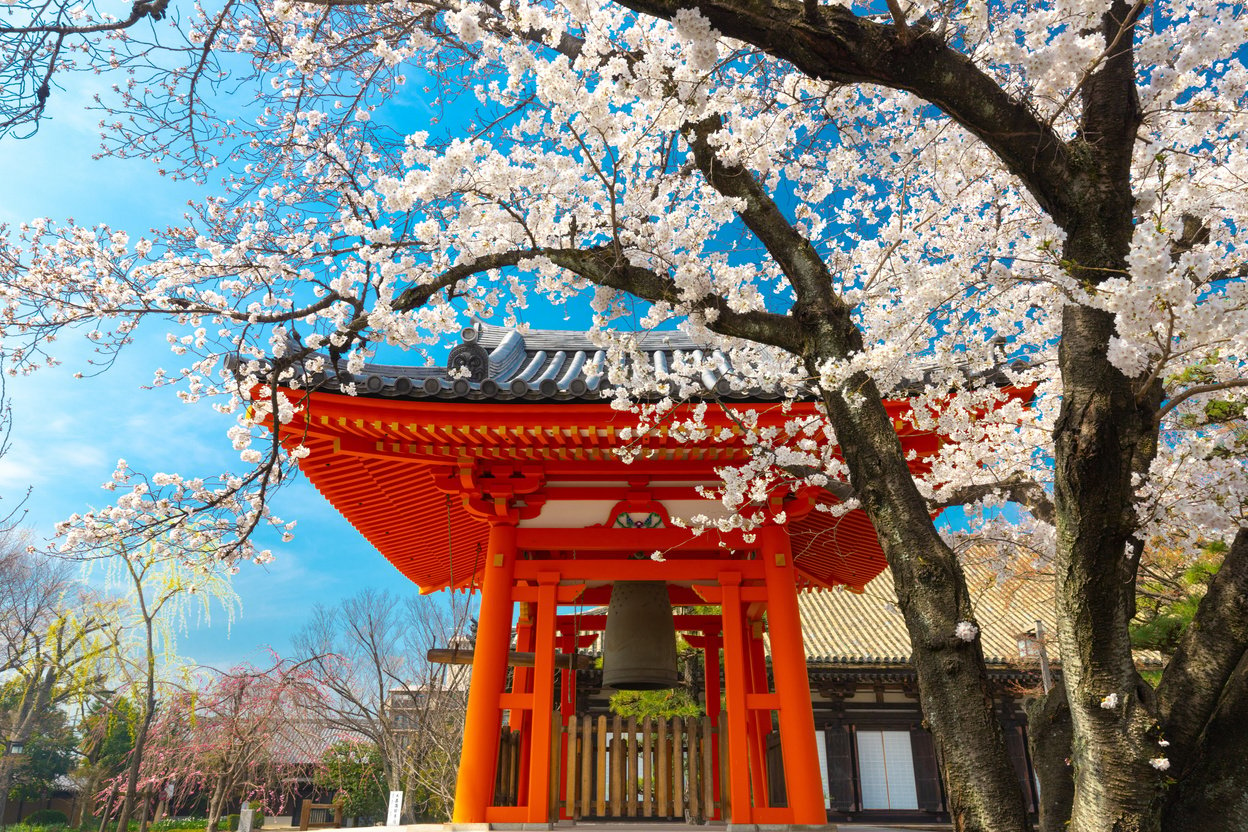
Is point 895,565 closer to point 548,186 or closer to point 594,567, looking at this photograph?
point 548,186

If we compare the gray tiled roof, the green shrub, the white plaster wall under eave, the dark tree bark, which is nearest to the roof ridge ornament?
the gray tiled roof

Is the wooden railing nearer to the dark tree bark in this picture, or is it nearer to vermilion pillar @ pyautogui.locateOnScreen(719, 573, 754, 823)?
vermilion pillar @ pyautogui.locateOnScreen(719, 573, 754, 823)

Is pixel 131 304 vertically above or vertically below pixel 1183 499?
above

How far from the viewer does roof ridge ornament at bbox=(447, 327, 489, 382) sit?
545 cm

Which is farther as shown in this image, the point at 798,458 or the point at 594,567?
the point at 594,567

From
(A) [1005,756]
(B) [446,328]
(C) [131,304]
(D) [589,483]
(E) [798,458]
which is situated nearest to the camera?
(A) [1005,756]

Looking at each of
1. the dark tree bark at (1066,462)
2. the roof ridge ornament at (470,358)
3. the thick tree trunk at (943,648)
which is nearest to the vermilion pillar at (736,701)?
the roof ridge ornament at (470,358)

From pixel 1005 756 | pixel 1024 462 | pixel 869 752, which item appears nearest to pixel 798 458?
pixel 1024 462

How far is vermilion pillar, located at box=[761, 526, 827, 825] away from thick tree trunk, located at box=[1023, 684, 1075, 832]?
2.97 metres

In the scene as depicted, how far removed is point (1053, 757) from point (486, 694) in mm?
4120

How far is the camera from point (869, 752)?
1348cm

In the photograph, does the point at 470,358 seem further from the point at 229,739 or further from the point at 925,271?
the point at 229,739

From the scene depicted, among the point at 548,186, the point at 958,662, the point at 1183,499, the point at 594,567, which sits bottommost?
the point at 958,662

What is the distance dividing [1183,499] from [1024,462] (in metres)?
1.64
